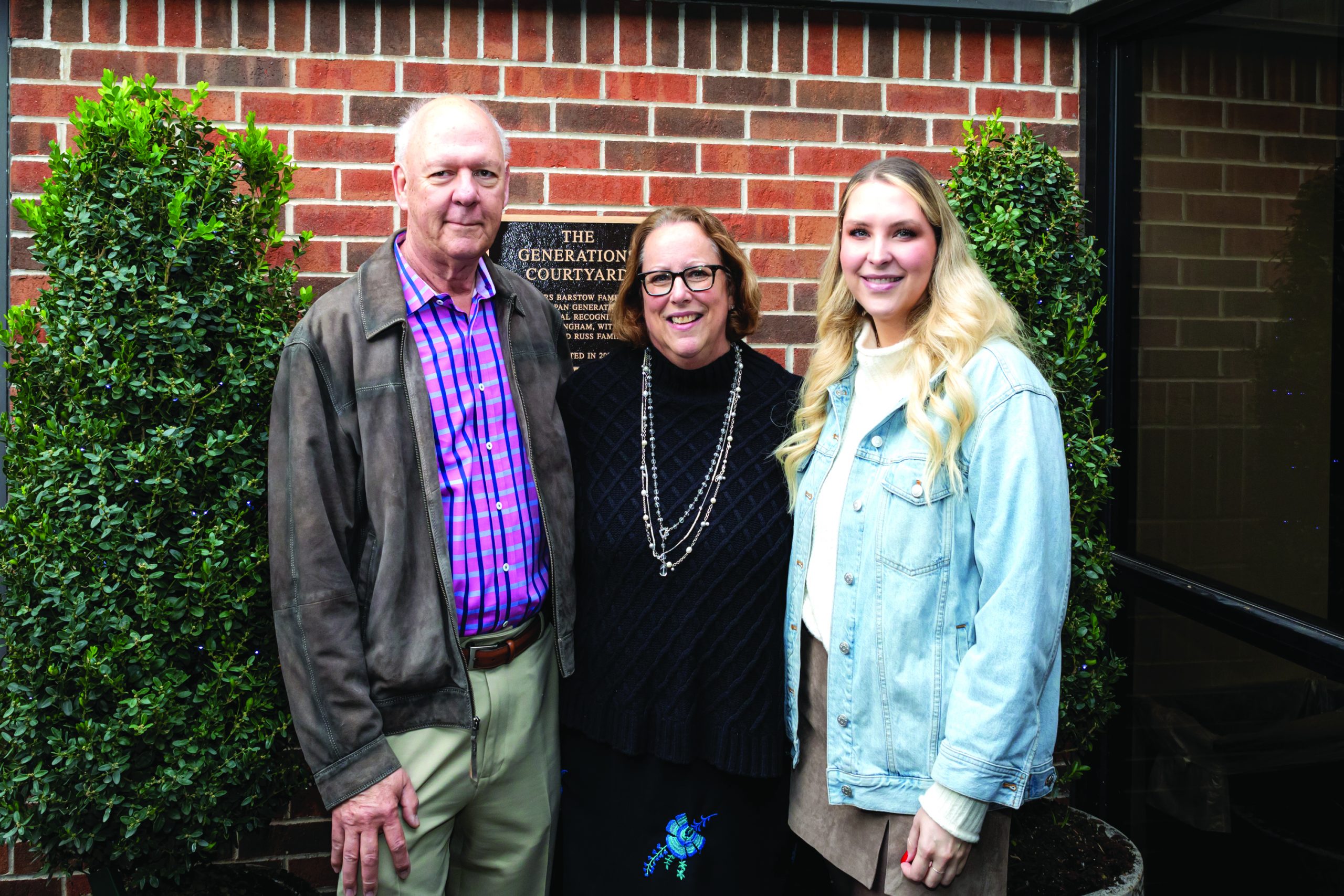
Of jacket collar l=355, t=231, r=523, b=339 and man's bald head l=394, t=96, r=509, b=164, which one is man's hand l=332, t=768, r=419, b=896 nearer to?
jacket collar l=355, t=231, r=523, b=339

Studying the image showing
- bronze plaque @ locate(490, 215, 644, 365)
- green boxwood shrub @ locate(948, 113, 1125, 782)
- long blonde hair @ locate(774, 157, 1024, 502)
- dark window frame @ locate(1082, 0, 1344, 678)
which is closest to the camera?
long blonde hair @ locate(774, 157, 1024, 502)

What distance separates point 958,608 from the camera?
1929 mm

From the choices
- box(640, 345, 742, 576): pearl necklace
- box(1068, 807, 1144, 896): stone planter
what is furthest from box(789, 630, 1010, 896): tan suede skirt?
box(1068, 807, 1144, 896): stone planter

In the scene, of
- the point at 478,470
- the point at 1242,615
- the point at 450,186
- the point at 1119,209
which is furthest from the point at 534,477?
the point at 1119,209

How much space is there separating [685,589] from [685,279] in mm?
760

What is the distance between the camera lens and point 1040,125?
3.58 metres

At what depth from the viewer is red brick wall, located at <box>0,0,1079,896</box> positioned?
10.1ft

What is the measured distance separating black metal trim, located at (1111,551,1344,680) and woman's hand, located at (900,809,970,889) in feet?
4.54

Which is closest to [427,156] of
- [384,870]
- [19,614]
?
[19,614]

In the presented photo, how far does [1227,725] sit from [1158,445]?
938mm

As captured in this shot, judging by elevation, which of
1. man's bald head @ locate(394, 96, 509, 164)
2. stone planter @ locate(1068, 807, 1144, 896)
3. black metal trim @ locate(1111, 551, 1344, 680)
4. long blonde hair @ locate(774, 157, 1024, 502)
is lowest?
stone planter @ locate(1068, 807, 1144, 896)

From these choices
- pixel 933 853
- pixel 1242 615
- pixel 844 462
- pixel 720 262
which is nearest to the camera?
pixel 933 853

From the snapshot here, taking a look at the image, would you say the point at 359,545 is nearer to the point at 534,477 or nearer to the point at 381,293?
the point at 534,477

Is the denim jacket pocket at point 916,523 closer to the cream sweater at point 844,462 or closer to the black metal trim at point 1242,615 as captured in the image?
the cream sweater at point 844,462
